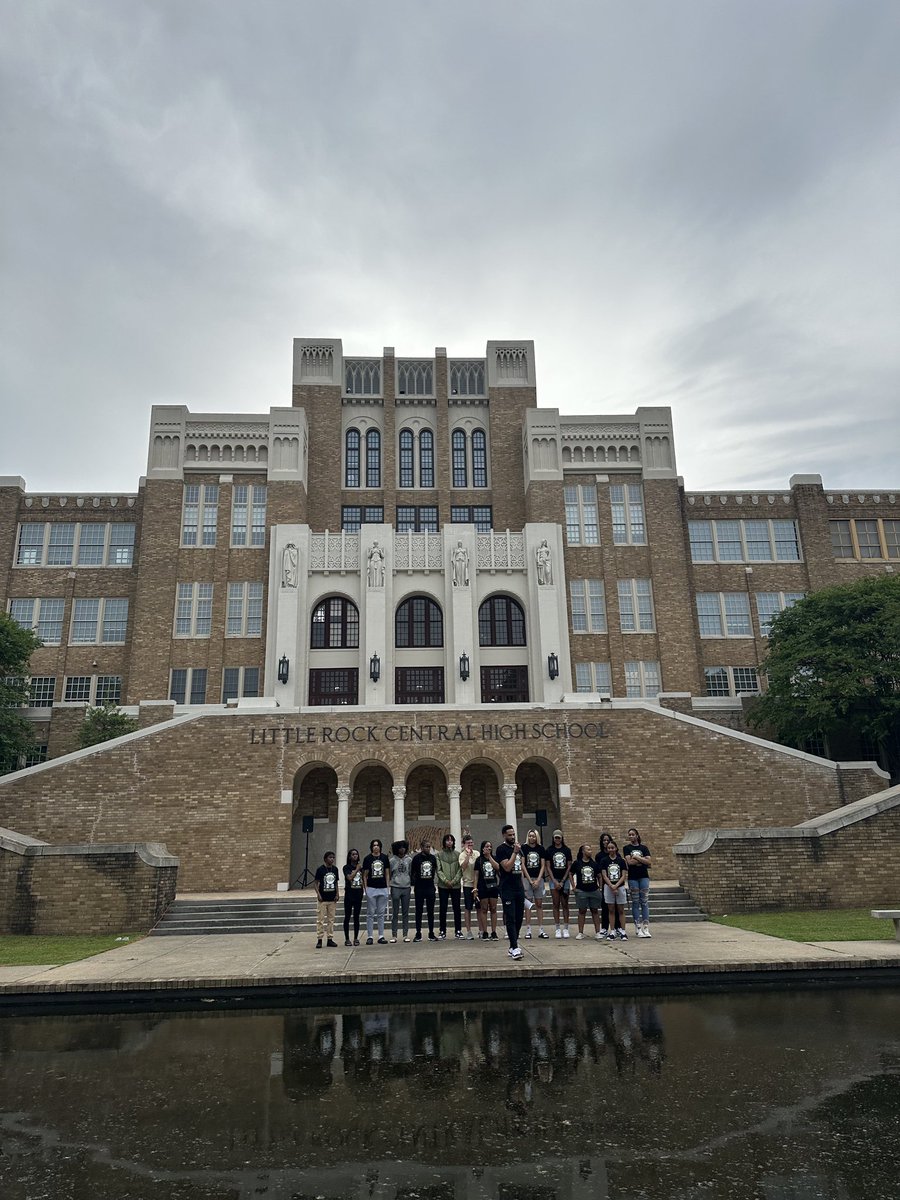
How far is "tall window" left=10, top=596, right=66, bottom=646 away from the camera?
127ft

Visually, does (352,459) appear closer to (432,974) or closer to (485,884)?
(485,884)

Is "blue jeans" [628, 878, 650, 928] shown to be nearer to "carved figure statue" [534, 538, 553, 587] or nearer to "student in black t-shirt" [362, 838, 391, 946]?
"student in black t-shirt" [362, 838, 391, 946]

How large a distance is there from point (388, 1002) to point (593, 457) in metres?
34.7

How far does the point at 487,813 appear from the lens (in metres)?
30.0

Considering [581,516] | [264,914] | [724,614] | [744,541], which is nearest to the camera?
[264,914]

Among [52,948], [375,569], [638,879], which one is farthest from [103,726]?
[638,879]

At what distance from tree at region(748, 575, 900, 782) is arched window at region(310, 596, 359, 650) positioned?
17.3 meters

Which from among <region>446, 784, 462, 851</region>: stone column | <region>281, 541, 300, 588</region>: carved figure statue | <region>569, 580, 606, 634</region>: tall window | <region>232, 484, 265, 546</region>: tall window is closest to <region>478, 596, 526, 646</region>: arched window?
<region>569, 580, 606, 634</region>: tall window

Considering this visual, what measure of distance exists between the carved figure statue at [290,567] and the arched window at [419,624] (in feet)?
15.6

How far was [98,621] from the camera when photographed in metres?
39.1

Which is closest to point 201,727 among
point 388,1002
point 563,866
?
point 563,866

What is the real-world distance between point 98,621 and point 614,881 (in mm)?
31966

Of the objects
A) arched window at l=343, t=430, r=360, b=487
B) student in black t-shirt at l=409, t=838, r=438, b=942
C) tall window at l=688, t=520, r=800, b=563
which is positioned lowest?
student in black t-shirt at l=409, t=838, r=438, b=942

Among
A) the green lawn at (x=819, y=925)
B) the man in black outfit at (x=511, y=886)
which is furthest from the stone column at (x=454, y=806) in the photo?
the man in black outfit at (x=511, y=886)
